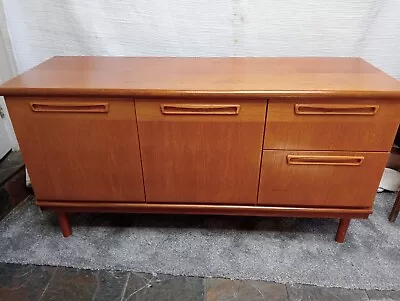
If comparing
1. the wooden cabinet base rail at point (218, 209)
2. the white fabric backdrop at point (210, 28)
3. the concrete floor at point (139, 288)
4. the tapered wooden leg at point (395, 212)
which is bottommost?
the concrete floor at point (139, 288)

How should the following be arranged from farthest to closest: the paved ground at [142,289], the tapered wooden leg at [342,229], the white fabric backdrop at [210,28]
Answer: the white fabric backdrop at [210,28]
the tapered wooden leg at [342,229]
the paved ground at [142,289]

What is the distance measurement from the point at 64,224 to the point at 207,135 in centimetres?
75

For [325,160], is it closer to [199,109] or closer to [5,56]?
[199,109]

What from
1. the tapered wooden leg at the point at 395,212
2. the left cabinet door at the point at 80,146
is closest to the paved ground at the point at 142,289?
the left cabinet door at the point at 80,146

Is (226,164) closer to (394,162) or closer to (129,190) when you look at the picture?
(129,190)

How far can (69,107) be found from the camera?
103 centimetres

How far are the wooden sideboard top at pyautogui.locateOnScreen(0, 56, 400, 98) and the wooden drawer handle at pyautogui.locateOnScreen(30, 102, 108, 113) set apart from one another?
4cm

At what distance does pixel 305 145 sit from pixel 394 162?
2.94ft

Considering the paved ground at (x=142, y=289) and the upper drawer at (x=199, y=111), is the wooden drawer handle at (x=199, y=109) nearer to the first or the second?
the upper drawer at (x=199, y=111)

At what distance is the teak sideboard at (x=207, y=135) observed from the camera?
0.99m

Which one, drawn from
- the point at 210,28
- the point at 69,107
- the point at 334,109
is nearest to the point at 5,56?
the point at 69,107

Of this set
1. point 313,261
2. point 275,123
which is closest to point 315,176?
point 275,123

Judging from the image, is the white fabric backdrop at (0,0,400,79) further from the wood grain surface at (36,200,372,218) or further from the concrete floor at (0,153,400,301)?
the concrete floor at (0,153,400,301)

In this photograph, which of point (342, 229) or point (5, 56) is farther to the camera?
point (5, 56)
